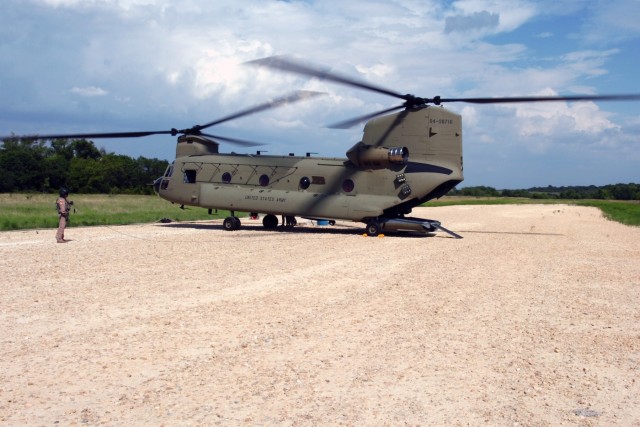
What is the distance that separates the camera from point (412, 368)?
5625 millimetres

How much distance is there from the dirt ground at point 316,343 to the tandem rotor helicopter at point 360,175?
688 centimetres

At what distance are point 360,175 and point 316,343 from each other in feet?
46.3

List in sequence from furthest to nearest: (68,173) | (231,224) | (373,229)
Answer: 1. (68,173)
2. (231,224)
3. (373,229)

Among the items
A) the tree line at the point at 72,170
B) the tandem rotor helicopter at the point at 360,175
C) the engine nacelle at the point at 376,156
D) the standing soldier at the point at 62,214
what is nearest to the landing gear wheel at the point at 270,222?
the tandem rotor helicopter at the point at 360,175

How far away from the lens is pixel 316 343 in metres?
6.43

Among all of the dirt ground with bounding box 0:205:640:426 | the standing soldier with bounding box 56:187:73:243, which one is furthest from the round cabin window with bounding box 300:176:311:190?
the dirt ground with bounding box 0:205:640:426

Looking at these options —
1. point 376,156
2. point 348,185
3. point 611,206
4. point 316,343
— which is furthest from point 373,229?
point 611,206

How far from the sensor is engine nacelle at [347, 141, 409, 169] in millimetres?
19469

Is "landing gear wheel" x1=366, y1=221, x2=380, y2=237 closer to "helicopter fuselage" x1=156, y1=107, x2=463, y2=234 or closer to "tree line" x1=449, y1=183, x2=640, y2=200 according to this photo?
"helicopter fuselage" x1=156, y1=107, x2=463, y2=234

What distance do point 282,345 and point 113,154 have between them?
300ft

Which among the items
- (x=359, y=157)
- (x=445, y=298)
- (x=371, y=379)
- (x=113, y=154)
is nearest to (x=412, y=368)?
(x=371, y=379)

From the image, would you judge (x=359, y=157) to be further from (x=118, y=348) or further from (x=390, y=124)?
(x=118, y=348)

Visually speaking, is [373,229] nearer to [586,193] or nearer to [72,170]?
[72,170]

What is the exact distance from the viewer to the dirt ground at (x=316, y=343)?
4621 millimetres
